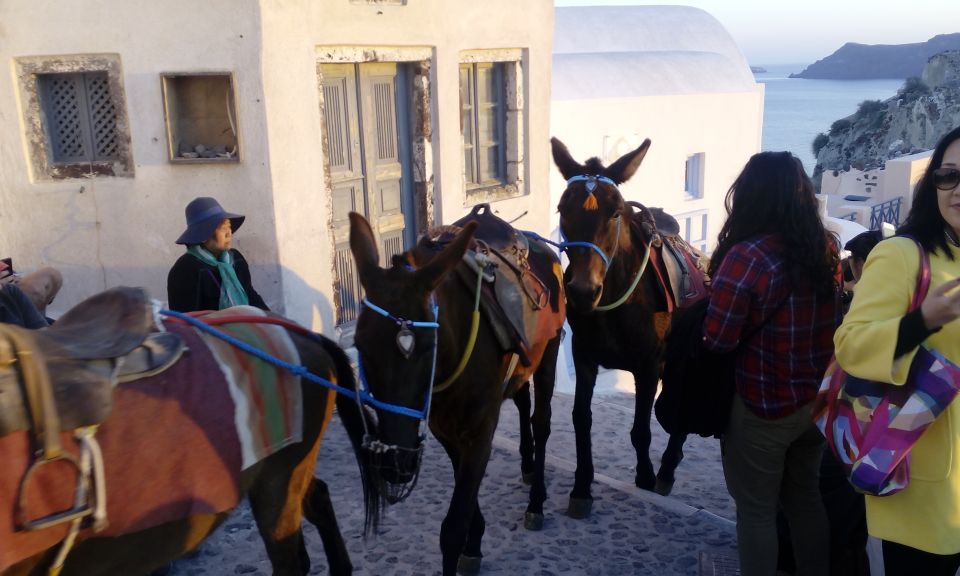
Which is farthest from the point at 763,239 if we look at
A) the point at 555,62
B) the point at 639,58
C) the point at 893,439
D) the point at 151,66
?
the point at 639,58

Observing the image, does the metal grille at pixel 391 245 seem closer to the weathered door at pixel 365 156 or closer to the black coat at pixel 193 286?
the weathered door at pixel 365 156

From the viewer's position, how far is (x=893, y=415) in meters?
2.12

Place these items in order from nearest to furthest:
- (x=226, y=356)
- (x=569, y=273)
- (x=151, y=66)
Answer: (x=226, y=356) < (x=569, y=273) < (x=151, y=66)

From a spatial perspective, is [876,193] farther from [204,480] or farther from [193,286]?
[204,480]

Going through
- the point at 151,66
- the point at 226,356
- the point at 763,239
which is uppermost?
the point at 151,66

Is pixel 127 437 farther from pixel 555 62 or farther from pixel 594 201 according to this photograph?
pixel 555 62

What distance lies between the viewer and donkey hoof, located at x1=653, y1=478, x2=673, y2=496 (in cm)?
462

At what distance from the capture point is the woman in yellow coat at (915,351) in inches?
82.4

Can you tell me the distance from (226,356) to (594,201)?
2086mm

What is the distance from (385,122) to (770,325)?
16.1ft

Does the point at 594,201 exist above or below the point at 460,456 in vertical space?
above

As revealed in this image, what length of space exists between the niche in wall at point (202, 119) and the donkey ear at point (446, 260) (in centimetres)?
363

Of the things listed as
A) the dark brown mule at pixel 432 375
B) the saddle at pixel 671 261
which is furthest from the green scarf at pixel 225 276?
the saddle at pixel 671 261

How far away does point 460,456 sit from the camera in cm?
354
